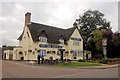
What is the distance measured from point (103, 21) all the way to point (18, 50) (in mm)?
33734

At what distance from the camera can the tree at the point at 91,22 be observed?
48.2 meters

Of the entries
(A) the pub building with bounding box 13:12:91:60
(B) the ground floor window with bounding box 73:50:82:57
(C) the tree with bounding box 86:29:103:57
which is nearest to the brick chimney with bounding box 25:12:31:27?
(A) the pub building with bounding box 13:12:91:60

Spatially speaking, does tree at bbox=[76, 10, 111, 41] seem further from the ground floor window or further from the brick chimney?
the brick chimney

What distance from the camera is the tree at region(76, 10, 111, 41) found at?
158 feet

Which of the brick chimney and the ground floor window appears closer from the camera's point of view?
the brick chimney

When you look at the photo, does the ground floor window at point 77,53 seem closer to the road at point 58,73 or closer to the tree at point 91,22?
the tree at point 91,22

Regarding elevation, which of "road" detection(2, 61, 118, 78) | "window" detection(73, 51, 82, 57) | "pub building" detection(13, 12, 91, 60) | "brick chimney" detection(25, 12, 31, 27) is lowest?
"road" detection(2, 61, 118, 78)

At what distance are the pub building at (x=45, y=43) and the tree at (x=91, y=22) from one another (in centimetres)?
1098

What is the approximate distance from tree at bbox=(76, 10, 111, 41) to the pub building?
11.0 meters

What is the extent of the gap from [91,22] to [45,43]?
2363 cm

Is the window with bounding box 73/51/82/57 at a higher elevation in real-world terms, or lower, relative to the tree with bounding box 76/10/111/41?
lower

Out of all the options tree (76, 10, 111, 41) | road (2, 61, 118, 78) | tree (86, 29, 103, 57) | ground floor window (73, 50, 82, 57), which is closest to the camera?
road (2, 61, 118, 78)

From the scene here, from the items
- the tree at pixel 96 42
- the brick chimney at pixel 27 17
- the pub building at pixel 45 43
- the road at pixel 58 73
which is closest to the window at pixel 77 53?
the pub building at pixel 45 43

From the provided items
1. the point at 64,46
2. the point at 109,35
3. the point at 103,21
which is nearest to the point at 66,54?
the point at 64,46
